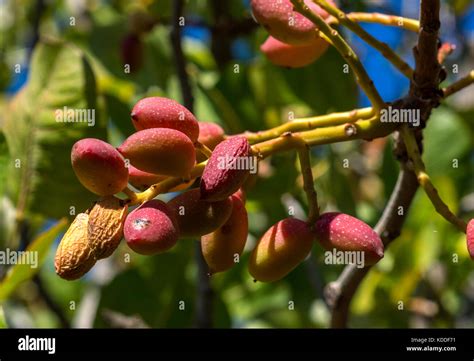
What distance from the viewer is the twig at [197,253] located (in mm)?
1402

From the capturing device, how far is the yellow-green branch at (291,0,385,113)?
0.88 m

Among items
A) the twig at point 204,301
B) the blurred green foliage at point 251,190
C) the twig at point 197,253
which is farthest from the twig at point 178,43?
the twig at point 204,301

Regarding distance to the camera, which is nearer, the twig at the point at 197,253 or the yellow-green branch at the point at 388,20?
the yellow-green branch at the point at 388,20

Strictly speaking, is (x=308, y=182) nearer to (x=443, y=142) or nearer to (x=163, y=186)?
(x=163, y=186)

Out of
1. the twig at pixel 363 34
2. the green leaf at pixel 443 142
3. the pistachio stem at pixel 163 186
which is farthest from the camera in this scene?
the green leaf at pixel 443 142

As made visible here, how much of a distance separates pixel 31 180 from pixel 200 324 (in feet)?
1.34

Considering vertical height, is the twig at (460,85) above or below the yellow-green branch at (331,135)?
above

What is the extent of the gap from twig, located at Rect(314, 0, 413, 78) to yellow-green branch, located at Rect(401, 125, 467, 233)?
0.29 feet

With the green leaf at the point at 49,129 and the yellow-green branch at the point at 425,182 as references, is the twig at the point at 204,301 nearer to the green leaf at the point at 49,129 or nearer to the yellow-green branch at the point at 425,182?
the green leaf at the point at 49,129

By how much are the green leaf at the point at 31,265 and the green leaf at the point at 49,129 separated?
12cm

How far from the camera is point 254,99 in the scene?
5.88ft

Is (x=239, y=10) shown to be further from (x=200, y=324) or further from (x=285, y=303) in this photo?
(x=200, y=324)

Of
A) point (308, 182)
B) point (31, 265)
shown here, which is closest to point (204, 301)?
point (31, 265)
